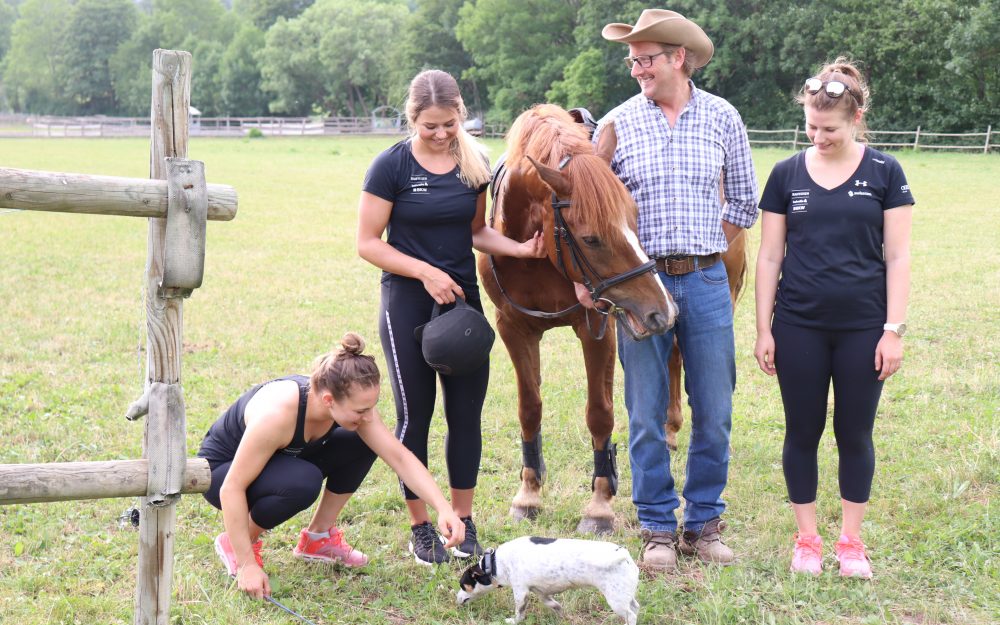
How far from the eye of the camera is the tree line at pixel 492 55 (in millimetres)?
38312

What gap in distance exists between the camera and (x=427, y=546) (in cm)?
397

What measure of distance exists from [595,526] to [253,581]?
1.67 meters

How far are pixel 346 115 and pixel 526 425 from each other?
241ft

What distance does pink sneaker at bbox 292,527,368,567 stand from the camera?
3.95m

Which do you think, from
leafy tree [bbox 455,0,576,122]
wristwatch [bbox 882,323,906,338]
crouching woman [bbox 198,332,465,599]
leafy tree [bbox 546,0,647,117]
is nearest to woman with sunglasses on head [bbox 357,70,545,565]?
crouching woman [bbox 198,332,465,599]

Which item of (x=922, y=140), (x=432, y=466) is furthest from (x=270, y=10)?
(x=432, y=466)

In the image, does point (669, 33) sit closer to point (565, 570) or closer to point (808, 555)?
point (565, 570)

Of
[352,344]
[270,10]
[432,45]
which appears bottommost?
[352,344]

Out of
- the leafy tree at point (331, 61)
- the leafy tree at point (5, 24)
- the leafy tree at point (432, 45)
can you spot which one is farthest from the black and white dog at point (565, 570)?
Answer: the leafy tree at point (5, 24)

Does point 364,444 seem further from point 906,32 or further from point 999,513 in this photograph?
point 906,32

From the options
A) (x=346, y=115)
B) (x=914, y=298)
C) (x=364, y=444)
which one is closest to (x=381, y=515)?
(x=364, y=444)

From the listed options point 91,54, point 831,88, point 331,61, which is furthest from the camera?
point 91,54

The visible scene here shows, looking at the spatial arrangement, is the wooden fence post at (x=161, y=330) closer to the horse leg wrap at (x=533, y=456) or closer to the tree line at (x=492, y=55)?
the horse leg wrap at (x=533, y=456)

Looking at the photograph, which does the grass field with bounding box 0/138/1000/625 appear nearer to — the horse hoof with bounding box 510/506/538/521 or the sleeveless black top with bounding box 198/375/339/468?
the horse hoof with bounding box 510/506/538/521
